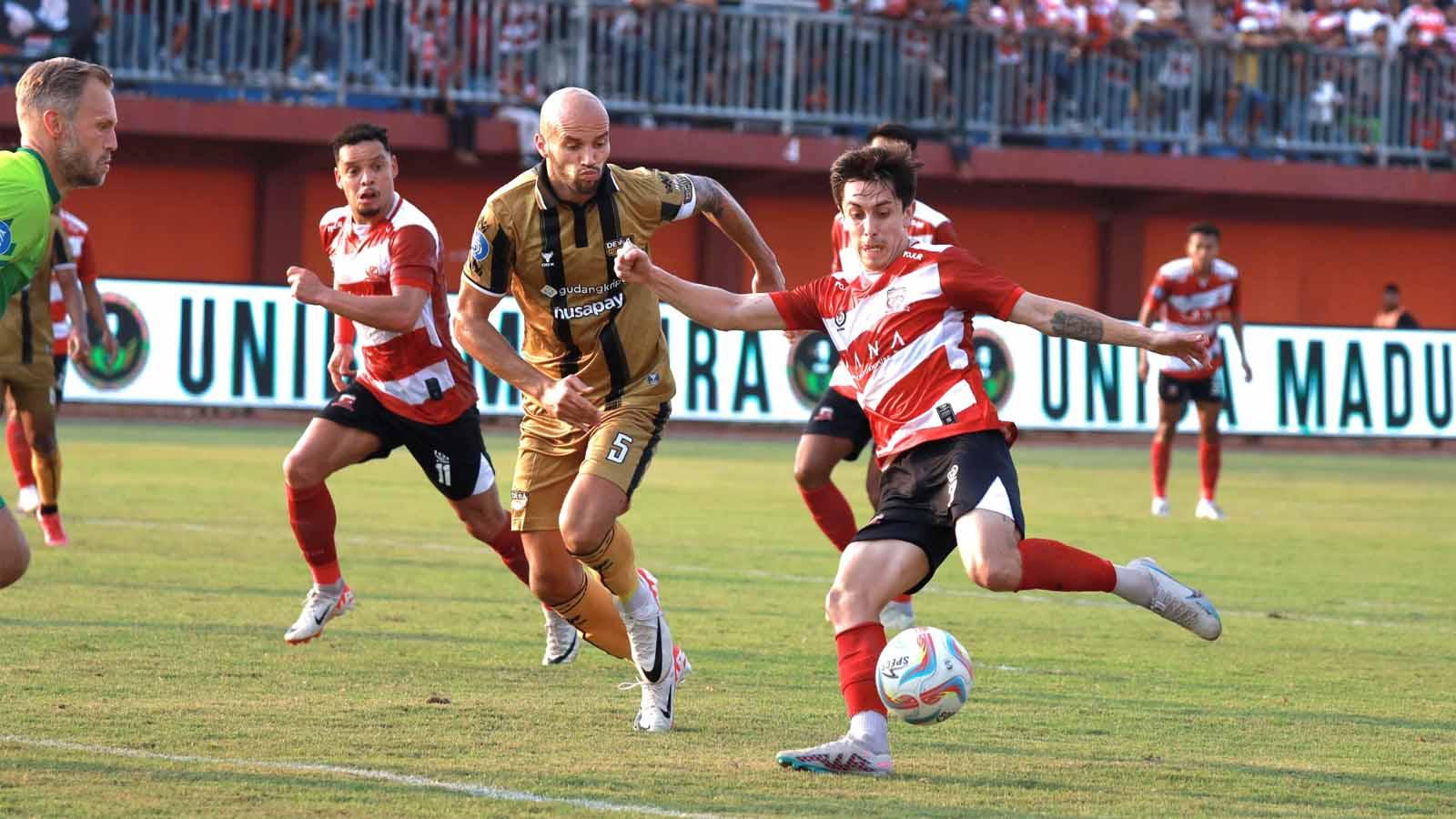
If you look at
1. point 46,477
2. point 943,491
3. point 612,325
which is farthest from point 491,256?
point 46,477

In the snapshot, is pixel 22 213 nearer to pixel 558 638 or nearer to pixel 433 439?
pixel 433 439

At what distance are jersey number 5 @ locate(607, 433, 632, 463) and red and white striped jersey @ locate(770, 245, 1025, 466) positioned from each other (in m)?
0.83

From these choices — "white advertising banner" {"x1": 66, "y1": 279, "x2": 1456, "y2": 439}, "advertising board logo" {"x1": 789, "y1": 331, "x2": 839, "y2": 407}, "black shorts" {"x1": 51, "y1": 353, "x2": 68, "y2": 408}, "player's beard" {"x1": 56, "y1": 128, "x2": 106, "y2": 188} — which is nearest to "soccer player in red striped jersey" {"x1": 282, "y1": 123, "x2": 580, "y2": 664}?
"player's beard" {"x1": 56, "y1": 128, "x2": 106, "y2": 188}

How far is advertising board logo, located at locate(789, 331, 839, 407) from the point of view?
23.9 m

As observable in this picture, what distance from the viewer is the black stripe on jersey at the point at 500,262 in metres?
6.98

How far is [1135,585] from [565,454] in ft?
6.74

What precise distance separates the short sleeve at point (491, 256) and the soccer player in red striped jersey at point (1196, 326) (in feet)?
32.6

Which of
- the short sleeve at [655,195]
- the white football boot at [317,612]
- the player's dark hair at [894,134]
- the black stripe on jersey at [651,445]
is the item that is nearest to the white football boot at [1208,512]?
the player's dark hair at [894,134]

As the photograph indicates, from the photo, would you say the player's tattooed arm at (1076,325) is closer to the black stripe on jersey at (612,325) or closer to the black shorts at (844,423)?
the black stripe on jersey at (612,325)

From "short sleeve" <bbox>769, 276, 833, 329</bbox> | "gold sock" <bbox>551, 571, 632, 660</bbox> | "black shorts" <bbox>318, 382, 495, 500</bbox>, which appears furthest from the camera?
"black shorts" <bbox>318, 382, 495, 500</bbox>

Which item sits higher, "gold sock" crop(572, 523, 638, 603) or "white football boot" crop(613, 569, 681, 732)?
"gold sock" crop(572, 523, 638, 603)

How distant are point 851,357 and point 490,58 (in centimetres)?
2101

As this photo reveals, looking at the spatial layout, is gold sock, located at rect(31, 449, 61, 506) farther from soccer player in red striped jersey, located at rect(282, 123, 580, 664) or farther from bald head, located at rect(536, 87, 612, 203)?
bald head, located at rect(536, 87, 612, 203)

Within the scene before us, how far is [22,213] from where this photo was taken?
5418mm
